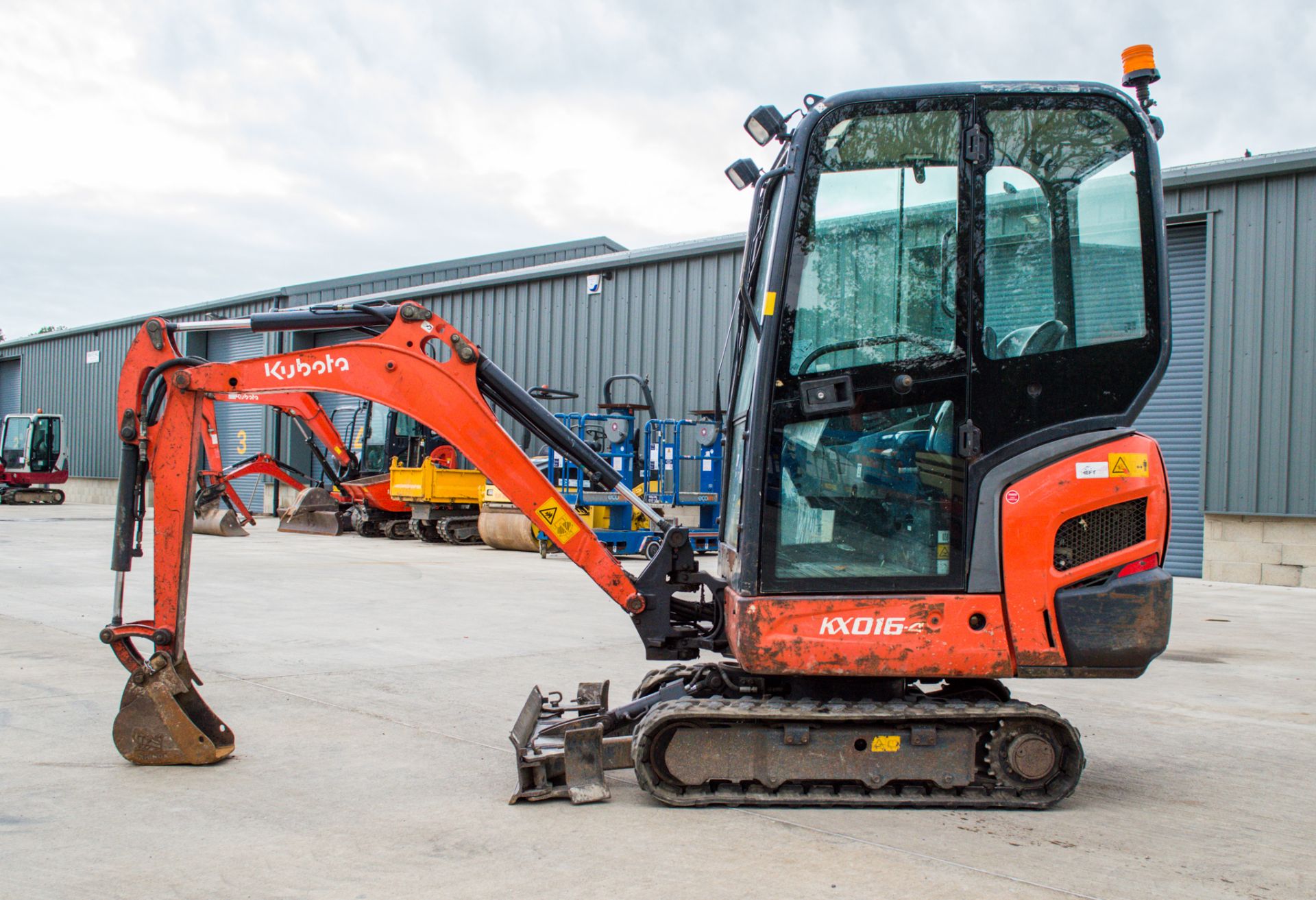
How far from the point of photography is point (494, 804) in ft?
14.8

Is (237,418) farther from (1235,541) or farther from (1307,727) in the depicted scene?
(1307,727)

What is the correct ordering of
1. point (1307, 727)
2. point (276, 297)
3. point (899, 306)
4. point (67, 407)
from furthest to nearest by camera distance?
point (67, 407) → point (276, 297) → point (1307, 727) → point (899, 306)

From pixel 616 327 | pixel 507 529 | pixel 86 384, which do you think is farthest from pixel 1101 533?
pixel 86 384

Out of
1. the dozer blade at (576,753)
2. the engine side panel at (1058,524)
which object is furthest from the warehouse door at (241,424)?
the engine side panel at (1058,524)

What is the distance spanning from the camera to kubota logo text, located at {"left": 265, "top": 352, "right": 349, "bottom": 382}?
5.14m

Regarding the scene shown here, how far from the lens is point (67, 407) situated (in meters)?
40.6

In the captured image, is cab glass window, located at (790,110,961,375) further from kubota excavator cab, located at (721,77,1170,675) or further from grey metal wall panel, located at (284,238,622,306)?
grey metal wall panel, located at (284,238,622,306)

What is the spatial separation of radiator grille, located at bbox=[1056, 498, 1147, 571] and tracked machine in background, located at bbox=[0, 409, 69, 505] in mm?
37418

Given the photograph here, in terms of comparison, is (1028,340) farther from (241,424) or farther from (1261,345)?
(241,424)

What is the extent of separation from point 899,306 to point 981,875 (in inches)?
83.1

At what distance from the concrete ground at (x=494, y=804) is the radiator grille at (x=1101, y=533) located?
1.02 meters

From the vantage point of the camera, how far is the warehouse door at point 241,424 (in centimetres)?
3228

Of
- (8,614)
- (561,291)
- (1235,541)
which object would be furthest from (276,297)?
(1235,541)

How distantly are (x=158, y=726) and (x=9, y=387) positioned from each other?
1893 inches
